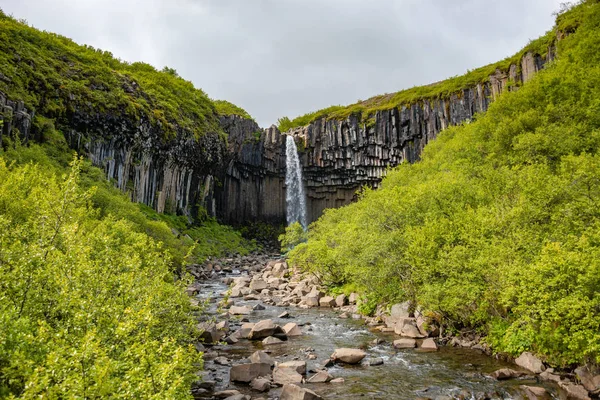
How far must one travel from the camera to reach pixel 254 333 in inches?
725

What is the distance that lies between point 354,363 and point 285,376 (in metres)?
3.44

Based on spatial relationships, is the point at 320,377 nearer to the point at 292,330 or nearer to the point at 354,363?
the point at 354,363

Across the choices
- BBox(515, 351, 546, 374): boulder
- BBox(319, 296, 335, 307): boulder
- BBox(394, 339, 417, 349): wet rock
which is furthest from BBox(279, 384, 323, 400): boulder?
BBox(319, 296, 335, 307): boulder

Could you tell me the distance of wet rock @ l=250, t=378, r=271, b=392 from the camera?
11.9 m

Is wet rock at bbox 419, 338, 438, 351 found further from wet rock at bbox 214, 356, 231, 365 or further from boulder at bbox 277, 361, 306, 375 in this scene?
wet rock at bbox 214, 356, 231, 365

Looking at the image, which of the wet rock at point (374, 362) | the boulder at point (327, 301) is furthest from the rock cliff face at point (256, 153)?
the wet rock at point (374, 362)

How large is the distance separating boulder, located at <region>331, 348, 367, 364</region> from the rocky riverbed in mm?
40

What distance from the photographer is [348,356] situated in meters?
15.0

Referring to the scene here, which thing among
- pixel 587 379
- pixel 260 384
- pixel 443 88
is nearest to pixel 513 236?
pixel 587 379

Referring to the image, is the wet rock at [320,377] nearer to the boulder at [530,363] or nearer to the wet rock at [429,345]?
the wet rock at [429,345]

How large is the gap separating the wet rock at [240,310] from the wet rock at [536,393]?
1701 cm

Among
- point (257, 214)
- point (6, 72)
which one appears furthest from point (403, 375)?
point (257, 214)

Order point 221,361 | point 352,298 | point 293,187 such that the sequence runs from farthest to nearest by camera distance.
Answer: point 293,187
point 352,298
point 221,361

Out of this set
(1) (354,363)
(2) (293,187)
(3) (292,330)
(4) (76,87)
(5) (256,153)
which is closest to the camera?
(1) (354,363)
